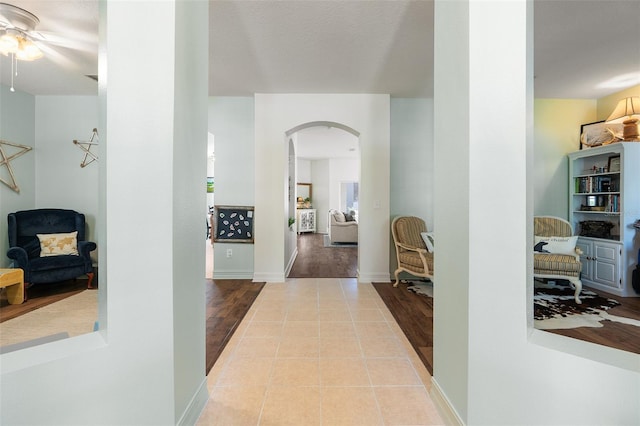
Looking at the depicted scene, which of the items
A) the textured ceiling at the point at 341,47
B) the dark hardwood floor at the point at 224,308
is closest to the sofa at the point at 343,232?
the dark hardwood floor at the point at 224,308

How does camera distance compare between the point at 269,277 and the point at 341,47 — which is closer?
the point at 341,47

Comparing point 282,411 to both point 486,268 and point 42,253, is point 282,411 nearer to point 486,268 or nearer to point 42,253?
point 486,268

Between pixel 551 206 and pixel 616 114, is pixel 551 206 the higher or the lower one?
the lower one

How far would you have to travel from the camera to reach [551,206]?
172 inches

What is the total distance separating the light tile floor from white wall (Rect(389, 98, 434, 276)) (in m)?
1.91

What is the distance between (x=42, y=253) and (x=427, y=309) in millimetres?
4749

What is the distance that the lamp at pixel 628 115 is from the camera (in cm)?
335

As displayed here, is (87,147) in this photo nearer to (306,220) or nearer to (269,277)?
(269,277)

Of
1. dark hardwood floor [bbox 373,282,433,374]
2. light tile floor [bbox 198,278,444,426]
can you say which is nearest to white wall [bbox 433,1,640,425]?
light tile floor [bbox 198,278,444,426]

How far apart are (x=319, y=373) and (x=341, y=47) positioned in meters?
2.84

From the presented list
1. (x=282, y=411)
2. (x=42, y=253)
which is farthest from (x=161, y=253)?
(x=42, y=253)

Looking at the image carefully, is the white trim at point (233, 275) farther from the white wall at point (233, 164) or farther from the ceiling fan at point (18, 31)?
the ceiling fan at point (18, 31)

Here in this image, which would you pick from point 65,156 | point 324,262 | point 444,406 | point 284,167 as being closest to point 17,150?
point 65,156

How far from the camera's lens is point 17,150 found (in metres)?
4.08
